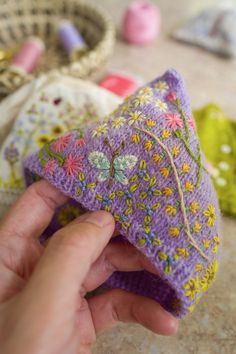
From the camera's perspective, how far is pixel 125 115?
1.56 ft

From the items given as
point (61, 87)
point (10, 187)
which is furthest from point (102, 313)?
point (61, 87)

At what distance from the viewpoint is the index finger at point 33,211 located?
44 cm

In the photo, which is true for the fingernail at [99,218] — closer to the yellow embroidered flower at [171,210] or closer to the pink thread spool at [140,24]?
the yellow embroidered flower at [171,210]

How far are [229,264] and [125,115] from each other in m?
0.24

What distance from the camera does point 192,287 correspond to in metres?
0.39

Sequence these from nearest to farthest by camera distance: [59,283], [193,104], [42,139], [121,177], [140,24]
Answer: [59,283], [121,177], [42,139], [193,104], [140,24]

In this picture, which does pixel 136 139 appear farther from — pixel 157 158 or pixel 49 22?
pixel 49 22

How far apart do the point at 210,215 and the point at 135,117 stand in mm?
140

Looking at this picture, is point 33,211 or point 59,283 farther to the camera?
point 33,211

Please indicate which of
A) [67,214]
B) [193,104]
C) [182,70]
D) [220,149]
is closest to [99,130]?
[67,214]

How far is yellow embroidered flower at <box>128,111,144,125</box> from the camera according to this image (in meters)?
0.46

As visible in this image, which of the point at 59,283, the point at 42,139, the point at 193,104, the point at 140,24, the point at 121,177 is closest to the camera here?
the point at 59,283

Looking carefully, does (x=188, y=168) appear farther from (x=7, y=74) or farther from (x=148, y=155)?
(x=7, y=74)

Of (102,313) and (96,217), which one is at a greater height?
(96,217)
